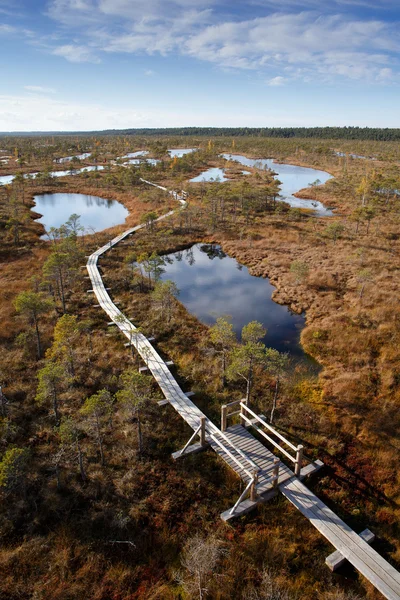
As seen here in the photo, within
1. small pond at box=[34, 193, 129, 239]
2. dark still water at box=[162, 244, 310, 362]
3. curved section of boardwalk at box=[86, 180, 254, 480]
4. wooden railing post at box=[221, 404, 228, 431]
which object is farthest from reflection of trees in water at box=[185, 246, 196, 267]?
wooden railing post at box=[221, 404, 228, 431]

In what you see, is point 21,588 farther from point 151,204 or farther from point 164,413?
point 151,204

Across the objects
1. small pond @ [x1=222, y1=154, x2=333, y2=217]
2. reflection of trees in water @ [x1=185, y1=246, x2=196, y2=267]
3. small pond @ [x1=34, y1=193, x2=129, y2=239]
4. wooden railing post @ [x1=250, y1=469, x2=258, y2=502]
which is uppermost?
small pond @ [x1=222, y1=154, x2=333, y2=217]

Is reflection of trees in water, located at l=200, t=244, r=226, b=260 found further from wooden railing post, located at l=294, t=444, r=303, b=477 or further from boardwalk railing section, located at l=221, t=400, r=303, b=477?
wooden railing post, located at l=294, t=444, r=303, b=477

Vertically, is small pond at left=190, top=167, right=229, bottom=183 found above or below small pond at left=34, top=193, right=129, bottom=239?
above

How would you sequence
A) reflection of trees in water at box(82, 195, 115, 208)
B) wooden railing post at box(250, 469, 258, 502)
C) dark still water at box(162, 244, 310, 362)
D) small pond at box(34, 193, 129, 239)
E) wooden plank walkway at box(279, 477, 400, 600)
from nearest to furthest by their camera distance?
1. wooden plank walkway at box(279, 477, 400, 600)
2. wooden railing post at box(250, 469, 258, 502)
3. dark still water at box(162, 244, 310, 362)
4. small pond at box(34, 193, 129, 239)
5. reflection of trees in water at box(82, 195, 115, 208)

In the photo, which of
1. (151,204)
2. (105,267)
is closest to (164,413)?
(105,267)

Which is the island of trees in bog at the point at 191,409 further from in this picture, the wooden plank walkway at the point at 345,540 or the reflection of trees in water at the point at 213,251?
the reflection of trees in water at the point at 213,251

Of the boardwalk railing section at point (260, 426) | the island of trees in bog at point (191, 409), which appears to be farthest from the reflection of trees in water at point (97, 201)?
the boardwalk railing section at point (260, 426)

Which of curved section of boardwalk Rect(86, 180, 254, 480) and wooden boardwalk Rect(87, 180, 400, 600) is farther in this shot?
curved section of boardwalk Rect(86, 180, 254, 480)
